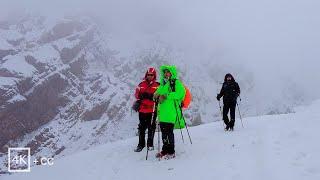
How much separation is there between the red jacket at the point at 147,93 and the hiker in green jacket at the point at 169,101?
3.45ft

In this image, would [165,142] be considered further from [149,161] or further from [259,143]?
[259,143]

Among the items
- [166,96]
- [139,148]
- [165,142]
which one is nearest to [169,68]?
[166,96]

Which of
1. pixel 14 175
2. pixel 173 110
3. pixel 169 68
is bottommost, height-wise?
pixel 14 175

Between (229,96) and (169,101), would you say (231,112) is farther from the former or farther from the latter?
(169,101)

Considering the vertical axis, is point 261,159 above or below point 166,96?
below

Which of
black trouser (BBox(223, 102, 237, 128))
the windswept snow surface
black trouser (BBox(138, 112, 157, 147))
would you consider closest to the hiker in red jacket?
black trouser (BBox(138, 112, 157, 147))

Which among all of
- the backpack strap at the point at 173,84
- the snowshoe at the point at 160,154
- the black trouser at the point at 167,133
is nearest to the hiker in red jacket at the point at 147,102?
the snowshoe at the point at 160,154

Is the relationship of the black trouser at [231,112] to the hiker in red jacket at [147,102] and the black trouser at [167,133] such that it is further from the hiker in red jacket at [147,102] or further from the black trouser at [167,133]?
the black trouser at [167,133]

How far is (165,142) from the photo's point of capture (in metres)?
15.4

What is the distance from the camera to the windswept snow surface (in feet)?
40.5

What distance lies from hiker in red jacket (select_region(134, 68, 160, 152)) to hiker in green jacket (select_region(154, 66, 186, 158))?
1.08 metres

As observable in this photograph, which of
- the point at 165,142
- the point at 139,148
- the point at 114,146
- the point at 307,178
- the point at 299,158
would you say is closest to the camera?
the point at 307,178

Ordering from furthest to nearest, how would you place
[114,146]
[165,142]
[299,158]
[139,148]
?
1. [114,146]
2. [139,148]
3. [165,142]
4. [299,158]

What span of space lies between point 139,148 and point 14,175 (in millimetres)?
7454
